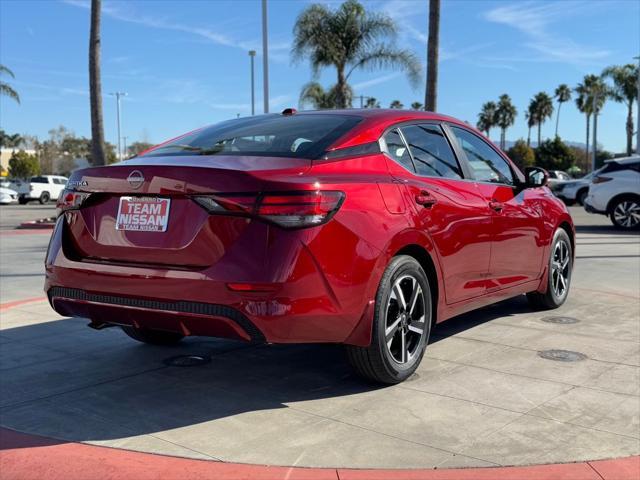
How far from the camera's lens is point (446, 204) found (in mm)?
4453

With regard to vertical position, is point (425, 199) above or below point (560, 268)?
above

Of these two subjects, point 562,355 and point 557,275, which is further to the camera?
point 557,275

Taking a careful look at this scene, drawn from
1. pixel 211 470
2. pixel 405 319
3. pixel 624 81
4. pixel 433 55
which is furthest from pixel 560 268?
pixel 624 81

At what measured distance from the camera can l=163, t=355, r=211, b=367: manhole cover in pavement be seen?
15.4ft

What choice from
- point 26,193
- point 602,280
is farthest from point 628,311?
point 26,193

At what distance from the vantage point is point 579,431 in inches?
136

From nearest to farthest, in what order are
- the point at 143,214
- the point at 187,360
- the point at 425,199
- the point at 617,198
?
1. the point at 143,214
2. the point at 425,199
3. the point at 187,360
4. the point at 617,198

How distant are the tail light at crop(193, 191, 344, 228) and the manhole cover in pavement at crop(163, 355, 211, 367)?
1.62 metres

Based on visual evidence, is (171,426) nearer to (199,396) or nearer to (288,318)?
(199,396)

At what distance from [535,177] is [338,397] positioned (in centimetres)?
296

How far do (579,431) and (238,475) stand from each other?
5.69 feet

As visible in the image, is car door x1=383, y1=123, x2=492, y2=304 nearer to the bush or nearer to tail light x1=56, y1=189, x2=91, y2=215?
tail light x1=56, y1=189, x2=91, y2=215

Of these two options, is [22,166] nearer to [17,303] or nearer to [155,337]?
[17,303]

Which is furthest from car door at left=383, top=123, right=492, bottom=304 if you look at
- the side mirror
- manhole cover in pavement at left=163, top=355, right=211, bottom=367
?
manhole cover in pavement at left=163, top=355, right=211, bottom=367
